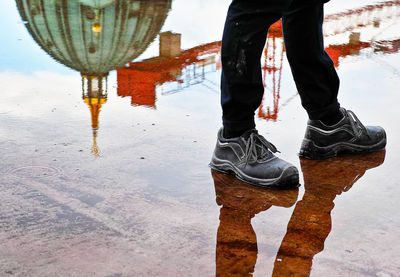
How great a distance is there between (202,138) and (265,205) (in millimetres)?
1114

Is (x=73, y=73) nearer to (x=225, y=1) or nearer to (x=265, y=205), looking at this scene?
(x=265, y=205)

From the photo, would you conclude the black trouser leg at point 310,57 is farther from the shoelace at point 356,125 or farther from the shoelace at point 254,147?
the shoelace at point 254,147

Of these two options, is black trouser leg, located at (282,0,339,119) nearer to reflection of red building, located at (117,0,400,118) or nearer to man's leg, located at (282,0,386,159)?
man's leg, located at (282,0,386,159)

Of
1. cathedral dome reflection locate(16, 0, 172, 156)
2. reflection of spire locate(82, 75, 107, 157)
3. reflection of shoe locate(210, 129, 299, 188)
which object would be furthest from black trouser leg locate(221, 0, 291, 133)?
reflection of spire locate(82, 75, 107, 157)

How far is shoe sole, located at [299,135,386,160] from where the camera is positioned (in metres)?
3.78

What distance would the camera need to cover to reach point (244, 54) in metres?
3.22

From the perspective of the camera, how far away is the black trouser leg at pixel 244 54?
312 centimetres

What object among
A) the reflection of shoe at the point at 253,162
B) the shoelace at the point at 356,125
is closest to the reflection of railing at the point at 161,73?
the reflection of shoe at the point at 253,162

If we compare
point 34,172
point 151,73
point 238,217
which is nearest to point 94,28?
point 151,73

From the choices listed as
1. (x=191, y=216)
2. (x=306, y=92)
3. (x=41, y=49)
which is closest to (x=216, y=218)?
(x=191, y=216)

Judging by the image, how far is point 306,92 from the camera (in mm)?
3688

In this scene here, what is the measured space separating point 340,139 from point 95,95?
2107 mm

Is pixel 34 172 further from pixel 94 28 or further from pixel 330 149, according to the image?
pixel 94 28

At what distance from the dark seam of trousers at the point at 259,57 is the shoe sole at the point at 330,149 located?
0.20m
